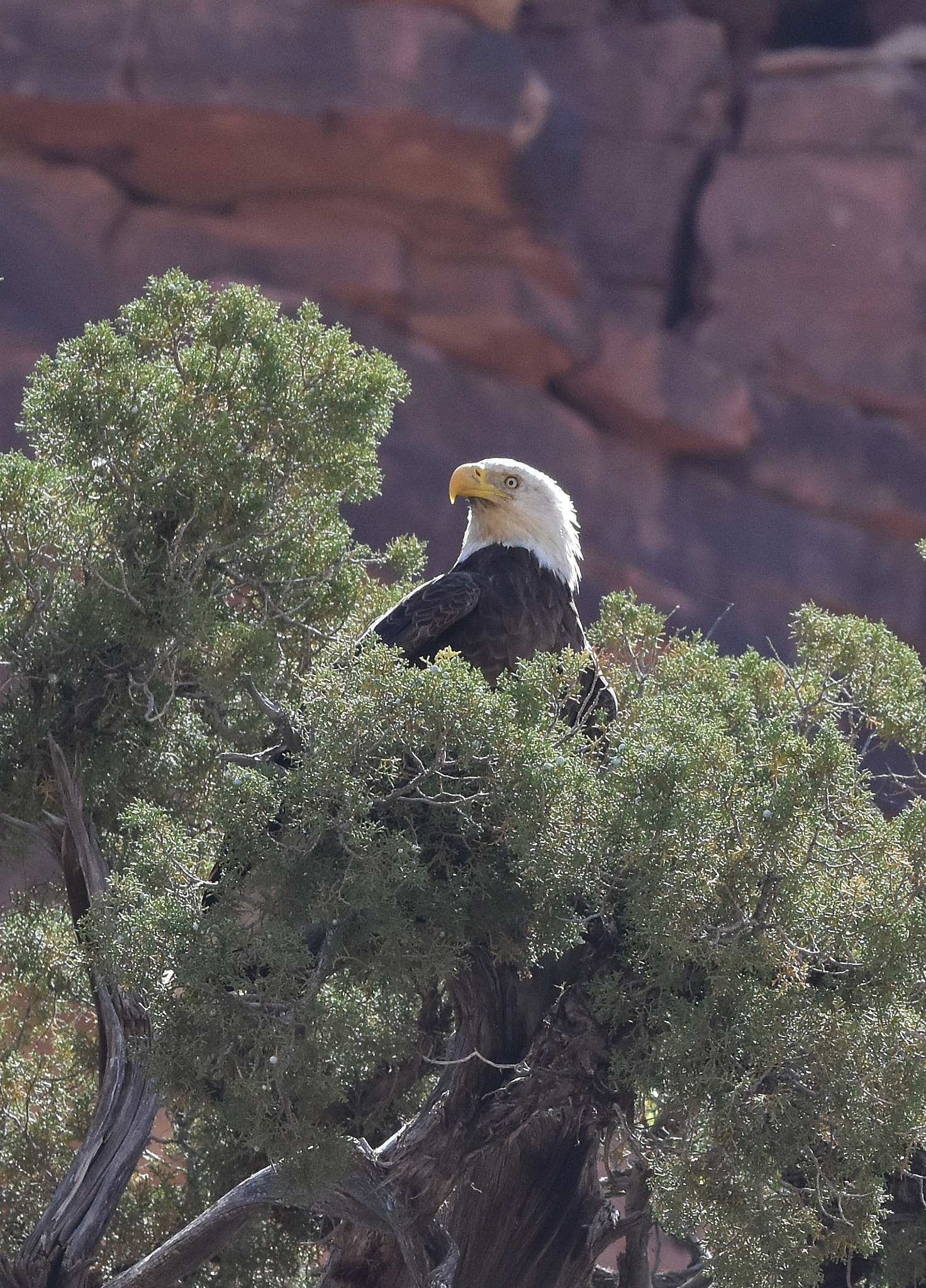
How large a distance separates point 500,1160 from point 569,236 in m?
16.6

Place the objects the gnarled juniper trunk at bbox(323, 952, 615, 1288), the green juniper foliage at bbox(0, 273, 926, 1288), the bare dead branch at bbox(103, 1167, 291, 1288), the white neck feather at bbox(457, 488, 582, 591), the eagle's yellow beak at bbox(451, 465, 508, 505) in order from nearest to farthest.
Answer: the green juniper foliage at bbox(0, 273, 926, 1288), the gnarled juniper trunk at bbox(323, 952, 615, 1288), the bare dead branch at bbox(103, 1167, 291, 1288), the white neck feather at bbox(457, 488, 582, 591), the eagle's yellow beak at bbox(451, 465, 508, 505)

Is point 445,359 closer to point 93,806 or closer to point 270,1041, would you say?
point 93,806

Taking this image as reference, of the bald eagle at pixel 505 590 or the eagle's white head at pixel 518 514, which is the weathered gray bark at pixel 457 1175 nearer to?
the bald eagle at pixel 505 590

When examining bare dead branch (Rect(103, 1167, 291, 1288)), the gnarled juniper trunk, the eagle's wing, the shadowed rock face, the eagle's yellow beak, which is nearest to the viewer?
the gnarled juniper trunk

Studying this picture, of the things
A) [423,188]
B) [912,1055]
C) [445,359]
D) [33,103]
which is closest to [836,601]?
[445,359]

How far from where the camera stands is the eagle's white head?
24.1 feet

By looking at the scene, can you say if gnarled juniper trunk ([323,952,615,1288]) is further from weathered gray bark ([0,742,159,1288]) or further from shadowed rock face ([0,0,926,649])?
shadowed rock face ([0,0,926,649])

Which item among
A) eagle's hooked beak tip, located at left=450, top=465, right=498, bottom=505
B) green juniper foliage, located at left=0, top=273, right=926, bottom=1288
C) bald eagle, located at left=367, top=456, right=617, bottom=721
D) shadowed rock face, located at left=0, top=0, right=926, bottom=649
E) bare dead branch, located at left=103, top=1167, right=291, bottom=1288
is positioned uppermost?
shadowed rock face, located at left=0, top=0, right=926, bottom=649

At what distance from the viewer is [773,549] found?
20.4 meters

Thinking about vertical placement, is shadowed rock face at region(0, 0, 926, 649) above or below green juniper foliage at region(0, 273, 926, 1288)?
above

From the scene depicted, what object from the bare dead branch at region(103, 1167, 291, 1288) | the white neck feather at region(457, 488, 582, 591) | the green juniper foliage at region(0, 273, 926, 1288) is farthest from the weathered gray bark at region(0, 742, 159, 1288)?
the white neck feather at region(457, 488, 582, 591)

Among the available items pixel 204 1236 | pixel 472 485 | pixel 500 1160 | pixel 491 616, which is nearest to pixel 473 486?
pixel 472 485

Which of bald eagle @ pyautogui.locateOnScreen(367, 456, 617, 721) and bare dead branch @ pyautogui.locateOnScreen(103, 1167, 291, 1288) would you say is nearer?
bare dead branch @ pyautogui.locateOnScreen(103, 1167, 291, 1288)

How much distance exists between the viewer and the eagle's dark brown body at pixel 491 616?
650 cm
